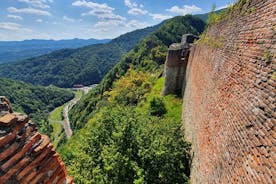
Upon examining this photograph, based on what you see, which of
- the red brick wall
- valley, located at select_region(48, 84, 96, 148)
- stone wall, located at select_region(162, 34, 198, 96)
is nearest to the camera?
the red brick wall

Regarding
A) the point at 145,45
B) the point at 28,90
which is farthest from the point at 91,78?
the point at 145,45

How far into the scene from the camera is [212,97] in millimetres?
7941

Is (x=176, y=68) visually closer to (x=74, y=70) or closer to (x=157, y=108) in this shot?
(x=157, y=108)

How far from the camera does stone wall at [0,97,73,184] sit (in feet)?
10.5

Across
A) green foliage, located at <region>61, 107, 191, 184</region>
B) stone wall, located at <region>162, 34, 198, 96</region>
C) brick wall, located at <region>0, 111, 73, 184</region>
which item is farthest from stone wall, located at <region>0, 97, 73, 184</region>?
stone wall, located at <region>162, 34, 198, 96</region>

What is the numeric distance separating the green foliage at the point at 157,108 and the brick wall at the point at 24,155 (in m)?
14.3

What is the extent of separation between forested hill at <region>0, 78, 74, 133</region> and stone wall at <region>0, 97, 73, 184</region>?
301ft

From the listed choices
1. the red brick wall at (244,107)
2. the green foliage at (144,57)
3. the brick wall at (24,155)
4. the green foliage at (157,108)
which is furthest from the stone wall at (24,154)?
the green foliage at (144,57)

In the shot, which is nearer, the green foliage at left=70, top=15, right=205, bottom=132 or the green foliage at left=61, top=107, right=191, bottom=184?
the green foliage at left=61, top=107, right=191, bottom=184

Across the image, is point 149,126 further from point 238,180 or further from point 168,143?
point 238,180

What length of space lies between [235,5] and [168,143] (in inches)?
240

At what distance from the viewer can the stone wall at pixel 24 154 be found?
321 centimetres

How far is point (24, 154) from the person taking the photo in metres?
3.47

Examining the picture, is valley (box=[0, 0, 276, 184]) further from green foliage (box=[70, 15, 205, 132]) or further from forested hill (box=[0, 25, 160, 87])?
forested hill (box=[0, 25, 160, 87])
